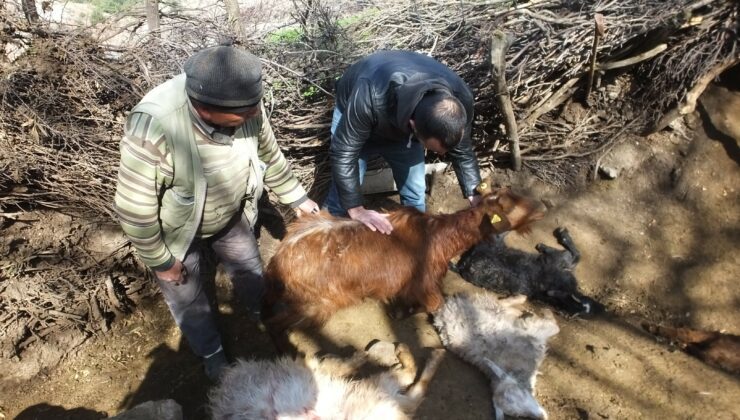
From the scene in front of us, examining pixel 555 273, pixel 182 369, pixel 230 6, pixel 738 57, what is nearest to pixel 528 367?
pixel 555 273

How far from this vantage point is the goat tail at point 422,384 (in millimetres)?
3284

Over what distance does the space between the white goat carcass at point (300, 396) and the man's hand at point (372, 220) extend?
1.26 meters

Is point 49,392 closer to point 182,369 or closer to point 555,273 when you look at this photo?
point 182,369

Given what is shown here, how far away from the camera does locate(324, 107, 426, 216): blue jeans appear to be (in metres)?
4.09

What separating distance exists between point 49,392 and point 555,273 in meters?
5.08

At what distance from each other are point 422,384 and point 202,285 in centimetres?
206

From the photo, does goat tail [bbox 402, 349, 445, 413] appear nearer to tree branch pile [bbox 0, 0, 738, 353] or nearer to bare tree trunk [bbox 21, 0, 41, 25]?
tree branch pile [bbox 0, 0, 738, 353]

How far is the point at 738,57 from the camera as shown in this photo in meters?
4.64

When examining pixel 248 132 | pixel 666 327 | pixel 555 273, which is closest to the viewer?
pixel 248 132

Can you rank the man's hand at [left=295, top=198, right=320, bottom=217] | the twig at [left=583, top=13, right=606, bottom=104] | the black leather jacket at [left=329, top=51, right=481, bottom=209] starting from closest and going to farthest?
the black leather jacket at [left=329, top=51, right=481, bottom=209] < the man's hand at [left=295, top=198, right=320, bottom=217] < the twig at [left=583, top=13, right=606, bottom=104]

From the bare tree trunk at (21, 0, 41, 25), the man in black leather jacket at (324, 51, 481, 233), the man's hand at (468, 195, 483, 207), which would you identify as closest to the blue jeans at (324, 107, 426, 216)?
the man in black leather jacket at (324, 51, 481, 233)

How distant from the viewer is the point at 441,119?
2830 mm

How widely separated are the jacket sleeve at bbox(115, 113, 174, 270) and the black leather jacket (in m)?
1.50

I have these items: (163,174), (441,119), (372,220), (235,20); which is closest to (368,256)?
(372,220)
